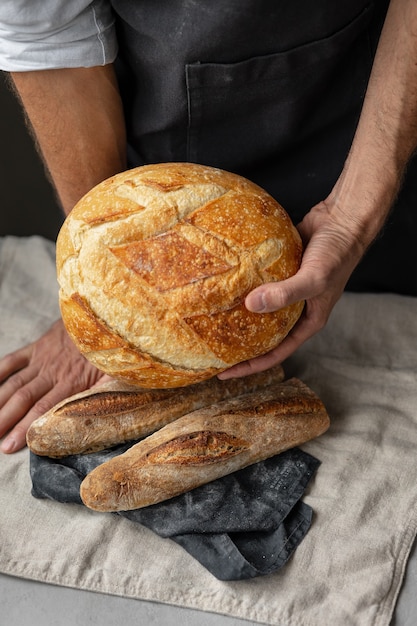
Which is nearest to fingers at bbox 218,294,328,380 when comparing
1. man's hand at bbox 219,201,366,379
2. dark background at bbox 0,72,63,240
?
man's hand at bbox 219,201,366,379

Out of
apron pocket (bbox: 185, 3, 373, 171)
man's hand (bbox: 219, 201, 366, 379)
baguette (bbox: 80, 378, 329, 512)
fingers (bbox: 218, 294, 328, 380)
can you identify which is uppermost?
apron pocket (bbox: 185, 3, 373, 171)

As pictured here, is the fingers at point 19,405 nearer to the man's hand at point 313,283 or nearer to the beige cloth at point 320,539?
the beige cloth at point 320,539

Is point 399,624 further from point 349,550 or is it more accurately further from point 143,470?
point 143,470

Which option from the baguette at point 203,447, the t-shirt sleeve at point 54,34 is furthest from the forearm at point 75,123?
the baguette at point 203,447

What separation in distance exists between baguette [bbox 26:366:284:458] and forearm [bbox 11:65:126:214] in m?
0.52

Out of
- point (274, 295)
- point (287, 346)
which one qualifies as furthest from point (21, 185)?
point (274, 295)

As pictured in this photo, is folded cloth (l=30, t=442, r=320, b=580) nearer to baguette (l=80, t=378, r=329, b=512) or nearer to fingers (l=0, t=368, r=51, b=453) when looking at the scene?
baguette (l=80, t=378, r=329, b=512)

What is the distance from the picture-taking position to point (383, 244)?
6.81 feet

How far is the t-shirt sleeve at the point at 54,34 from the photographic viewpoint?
4.81 feet

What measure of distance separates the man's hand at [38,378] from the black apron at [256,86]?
1.68ft

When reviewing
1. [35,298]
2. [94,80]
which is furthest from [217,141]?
[35,298]

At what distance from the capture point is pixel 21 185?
8.33 ft

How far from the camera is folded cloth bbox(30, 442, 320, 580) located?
1368 mm

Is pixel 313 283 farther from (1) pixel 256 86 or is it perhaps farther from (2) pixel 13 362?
(2) pixel 13 362
